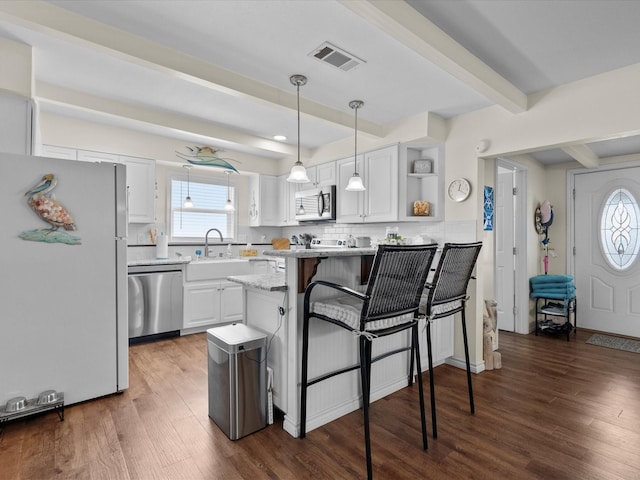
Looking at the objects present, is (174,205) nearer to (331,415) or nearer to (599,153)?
(331,415)

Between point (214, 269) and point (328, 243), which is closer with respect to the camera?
point (214, 269)

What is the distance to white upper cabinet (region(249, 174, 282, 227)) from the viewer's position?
536cm

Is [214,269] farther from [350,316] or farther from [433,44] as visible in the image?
[433,44]

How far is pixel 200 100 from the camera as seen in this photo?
3289mm

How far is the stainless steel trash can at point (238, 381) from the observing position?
2.07m

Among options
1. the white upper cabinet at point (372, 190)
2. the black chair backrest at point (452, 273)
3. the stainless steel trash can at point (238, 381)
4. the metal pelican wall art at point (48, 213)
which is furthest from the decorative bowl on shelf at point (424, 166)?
the metal pelican wall art at point (48, 213)

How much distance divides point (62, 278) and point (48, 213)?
46 centimetres

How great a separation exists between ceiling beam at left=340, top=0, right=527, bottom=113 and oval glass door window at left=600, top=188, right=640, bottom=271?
9.39ft

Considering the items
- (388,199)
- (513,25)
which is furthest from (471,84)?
(388,199)

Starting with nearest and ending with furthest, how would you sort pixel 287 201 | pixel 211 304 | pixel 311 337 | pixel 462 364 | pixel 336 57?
pixel 311 337, pixel 336 57, pixel 462 364, pixel 211 304, pixel 287 201

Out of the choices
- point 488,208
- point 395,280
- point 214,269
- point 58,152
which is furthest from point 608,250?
point 58,152

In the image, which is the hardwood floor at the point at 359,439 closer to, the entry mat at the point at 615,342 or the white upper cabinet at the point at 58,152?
the entry mat at the point at 615,342

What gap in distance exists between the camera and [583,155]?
4.09 meters

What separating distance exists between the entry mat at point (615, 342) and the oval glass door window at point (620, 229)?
0.90 meters
